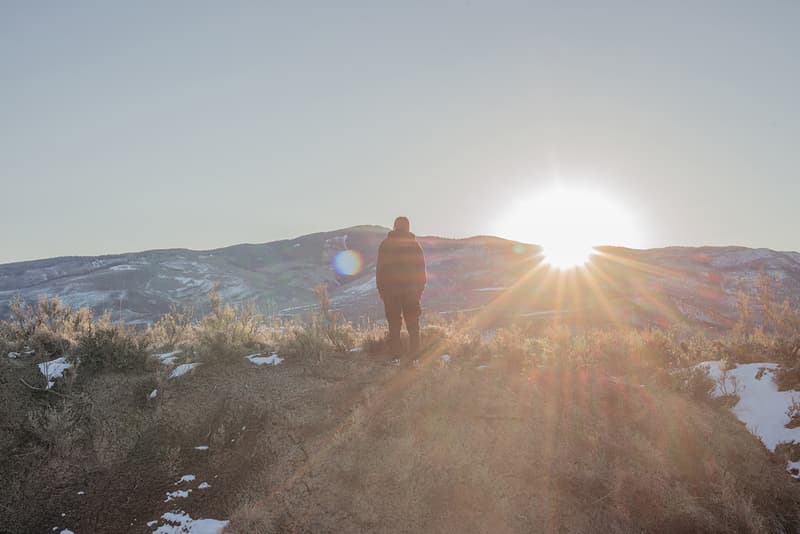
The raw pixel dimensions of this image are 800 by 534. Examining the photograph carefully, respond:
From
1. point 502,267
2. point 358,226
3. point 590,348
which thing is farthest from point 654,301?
point 358,226

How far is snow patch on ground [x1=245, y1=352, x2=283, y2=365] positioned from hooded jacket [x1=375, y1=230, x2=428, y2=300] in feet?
7.54

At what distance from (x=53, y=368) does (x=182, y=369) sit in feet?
6.82

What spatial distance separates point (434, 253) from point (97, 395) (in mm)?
41554

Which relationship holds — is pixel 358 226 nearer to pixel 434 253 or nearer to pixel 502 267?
pixel 434 253

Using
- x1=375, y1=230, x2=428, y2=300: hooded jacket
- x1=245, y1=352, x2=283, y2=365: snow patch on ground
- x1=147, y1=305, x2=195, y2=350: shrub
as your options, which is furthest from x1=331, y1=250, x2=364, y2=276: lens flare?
x1=375, y1=230, x2=428, y2=300: hooded jacket

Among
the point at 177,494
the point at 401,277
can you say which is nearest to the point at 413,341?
the point at 401,277

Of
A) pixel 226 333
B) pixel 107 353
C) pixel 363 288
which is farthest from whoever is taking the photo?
pixel 363 288

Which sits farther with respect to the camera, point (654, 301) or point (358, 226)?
point (358, 226)

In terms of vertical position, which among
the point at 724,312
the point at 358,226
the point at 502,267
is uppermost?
the point at 358,226

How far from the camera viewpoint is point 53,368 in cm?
784

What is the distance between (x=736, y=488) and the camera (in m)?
5.39

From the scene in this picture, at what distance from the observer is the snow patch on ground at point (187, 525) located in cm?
477

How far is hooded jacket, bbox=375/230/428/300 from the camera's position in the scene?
8.04 m

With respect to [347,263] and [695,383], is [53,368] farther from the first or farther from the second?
[347,263]
